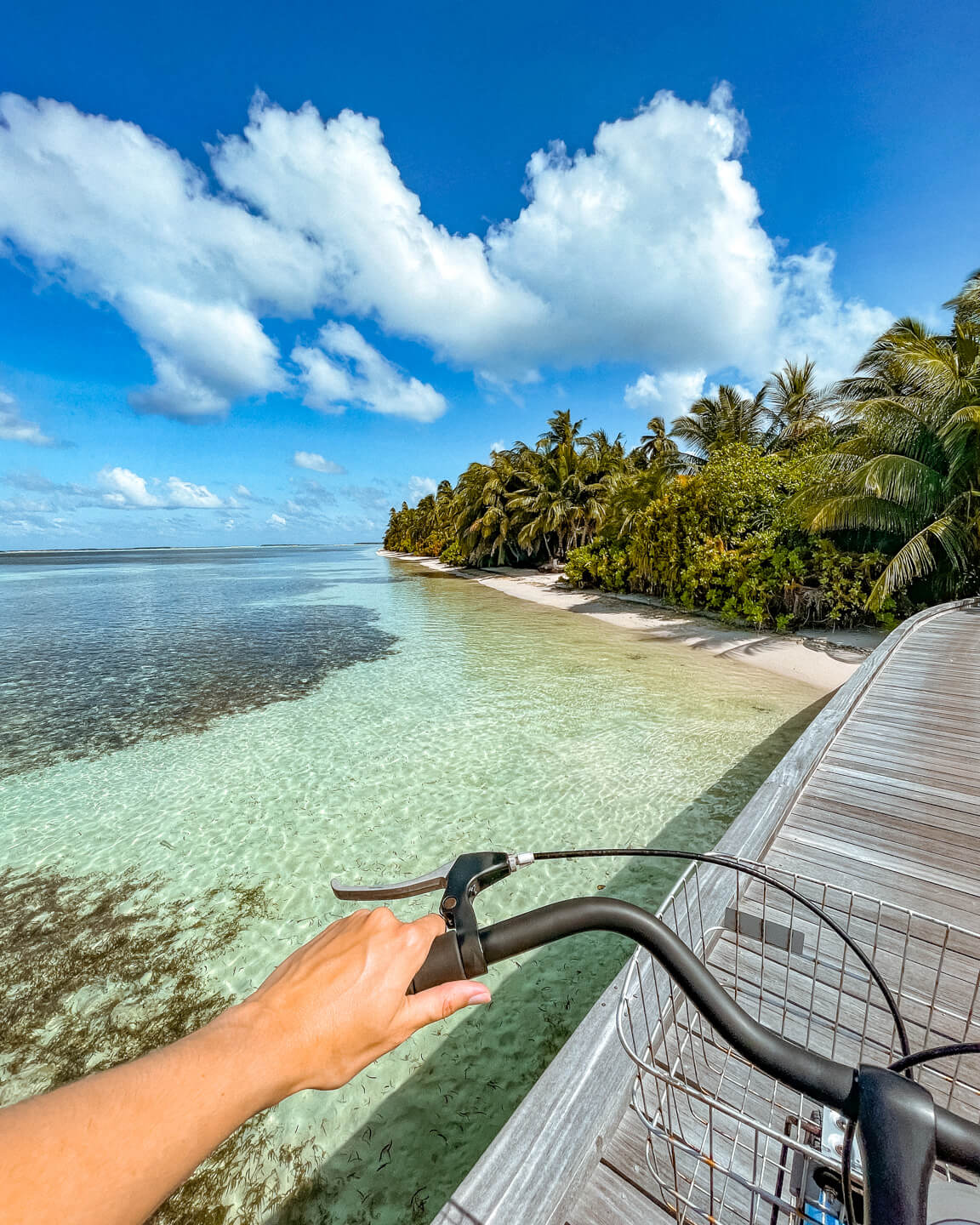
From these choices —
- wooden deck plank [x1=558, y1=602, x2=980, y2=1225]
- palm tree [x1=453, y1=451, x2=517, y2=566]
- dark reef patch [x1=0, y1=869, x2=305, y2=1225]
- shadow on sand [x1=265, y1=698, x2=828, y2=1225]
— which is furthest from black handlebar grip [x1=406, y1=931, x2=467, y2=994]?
palm tree [x1=453, y1=451, x2=517, y2=566]

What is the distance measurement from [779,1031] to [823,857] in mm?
1305

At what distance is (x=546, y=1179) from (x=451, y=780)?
437 cm

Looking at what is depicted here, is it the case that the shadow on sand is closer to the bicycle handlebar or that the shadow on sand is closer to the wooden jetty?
the wooden jetty

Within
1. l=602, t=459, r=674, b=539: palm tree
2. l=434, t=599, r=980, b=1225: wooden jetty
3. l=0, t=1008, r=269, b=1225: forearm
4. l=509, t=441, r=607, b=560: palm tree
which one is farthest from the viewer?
l=509, t=441, r=607, b=560: palm tree

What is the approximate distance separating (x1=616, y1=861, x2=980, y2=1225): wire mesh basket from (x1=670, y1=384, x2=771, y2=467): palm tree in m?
21.8

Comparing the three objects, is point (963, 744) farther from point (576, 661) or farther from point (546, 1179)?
point (576, 661)

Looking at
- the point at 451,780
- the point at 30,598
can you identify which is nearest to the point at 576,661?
the point at 451,780

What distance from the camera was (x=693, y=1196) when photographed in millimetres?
1482

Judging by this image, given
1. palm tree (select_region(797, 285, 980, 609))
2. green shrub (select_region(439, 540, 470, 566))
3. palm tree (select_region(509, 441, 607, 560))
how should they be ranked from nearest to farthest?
palm tree (select_region(797, 285, 980, 609)) < palm tree (select_region(509, 441, 607, 560)) < green shrub (select_region(439, 540, 470, 566))

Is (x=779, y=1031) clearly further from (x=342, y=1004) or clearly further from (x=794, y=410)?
(x=794, y=410)

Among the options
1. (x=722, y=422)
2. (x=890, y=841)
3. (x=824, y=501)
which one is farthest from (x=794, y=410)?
(x=890, y=841)

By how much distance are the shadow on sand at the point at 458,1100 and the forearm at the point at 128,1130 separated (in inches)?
90.3

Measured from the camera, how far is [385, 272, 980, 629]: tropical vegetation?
1025cm

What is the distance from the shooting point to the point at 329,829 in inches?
191
